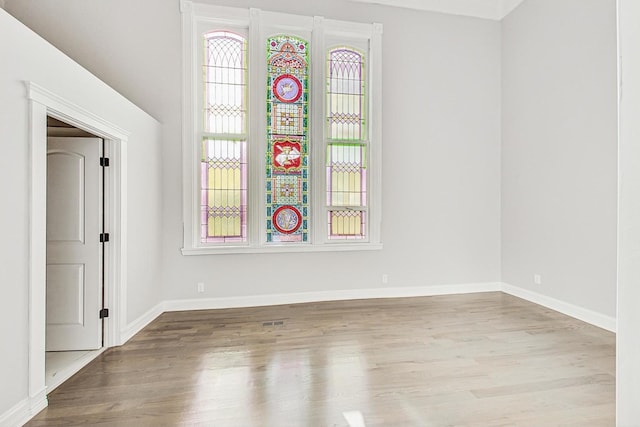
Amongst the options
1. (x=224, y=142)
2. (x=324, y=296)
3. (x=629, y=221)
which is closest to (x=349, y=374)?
(x=324, y=296)

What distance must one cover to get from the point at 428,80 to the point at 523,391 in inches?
158

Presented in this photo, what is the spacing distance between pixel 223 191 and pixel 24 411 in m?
2.80

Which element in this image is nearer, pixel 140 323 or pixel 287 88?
pixel 140 323

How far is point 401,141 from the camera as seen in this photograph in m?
4.76

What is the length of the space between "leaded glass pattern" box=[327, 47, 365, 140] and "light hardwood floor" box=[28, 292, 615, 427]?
8.05 feet

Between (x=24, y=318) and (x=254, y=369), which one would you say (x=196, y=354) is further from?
(x=24, y=318)

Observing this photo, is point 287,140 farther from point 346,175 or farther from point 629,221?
point 629,221

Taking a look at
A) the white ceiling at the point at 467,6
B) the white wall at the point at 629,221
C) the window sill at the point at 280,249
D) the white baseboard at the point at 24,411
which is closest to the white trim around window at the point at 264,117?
the window sill at the point at 280,249

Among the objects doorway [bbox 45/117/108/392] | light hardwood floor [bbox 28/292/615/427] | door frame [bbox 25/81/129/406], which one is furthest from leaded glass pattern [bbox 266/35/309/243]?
doorway [bbox 45/117/108/392]

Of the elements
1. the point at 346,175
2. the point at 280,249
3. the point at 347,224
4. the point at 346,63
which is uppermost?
the point at 346,63

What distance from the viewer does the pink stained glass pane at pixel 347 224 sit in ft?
15.2

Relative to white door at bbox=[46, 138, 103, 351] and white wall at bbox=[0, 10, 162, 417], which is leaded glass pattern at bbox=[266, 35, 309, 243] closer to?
white door at bbox=[46, 138, 103, 351]

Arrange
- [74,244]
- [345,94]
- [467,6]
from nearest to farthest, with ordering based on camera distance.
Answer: [74,244], [345,94], [467,6]

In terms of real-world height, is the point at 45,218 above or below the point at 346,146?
below
